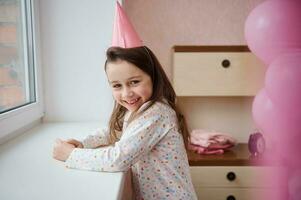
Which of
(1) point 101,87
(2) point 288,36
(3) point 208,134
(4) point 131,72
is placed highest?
(2) point 288,36

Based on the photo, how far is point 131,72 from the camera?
890 mm

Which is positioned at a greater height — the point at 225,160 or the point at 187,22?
the point at 187,22

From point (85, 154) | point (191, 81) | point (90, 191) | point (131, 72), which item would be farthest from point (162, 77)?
point (191, 81)

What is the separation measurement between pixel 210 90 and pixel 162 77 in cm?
79

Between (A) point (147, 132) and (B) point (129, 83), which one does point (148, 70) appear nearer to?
(B) point (129, 83)

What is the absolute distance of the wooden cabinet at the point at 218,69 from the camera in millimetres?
1666

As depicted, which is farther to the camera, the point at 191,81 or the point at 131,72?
the point at 191,81

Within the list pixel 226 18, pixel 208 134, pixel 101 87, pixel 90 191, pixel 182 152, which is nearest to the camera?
pixel 90 191

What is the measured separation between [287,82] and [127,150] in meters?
0.47

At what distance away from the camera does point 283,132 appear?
0.87m

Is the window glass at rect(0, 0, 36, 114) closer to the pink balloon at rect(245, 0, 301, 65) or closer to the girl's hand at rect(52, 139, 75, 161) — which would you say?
the girl's hand at rect(52, 139, 75, 161)

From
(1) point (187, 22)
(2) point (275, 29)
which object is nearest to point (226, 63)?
(1) point (187, 22)

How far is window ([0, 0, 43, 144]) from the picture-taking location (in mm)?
1077

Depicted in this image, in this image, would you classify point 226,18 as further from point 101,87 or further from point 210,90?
point 101,87
